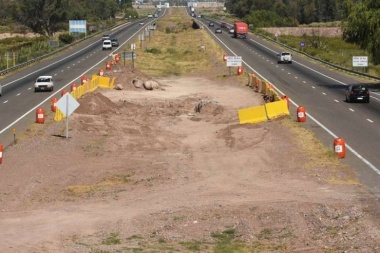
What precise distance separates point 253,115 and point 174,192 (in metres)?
20.9

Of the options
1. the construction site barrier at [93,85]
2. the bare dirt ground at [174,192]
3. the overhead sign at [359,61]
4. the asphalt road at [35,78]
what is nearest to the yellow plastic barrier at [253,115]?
the bare dirt ground at [174,192]

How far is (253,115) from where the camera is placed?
4934 centimetres

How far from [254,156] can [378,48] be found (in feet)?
120

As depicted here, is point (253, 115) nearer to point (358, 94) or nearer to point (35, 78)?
point (358, 94)

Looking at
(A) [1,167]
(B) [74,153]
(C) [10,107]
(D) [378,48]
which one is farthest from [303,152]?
(D) [378,48]

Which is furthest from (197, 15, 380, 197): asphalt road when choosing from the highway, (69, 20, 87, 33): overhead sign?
(69, 20, 87, 33): overhead sign

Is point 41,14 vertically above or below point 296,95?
below

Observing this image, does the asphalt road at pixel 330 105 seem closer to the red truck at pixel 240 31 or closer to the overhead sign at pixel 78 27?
the red truck at pixel 240 31

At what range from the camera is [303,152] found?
36.8m

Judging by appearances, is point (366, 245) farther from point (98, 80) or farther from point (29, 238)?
point (98, 80)

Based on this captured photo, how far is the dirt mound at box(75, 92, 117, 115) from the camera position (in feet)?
174

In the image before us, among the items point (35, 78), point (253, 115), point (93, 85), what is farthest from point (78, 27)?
point (253, 115)

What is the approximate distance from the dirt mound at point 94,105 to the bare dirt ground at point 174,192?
1.14 meters

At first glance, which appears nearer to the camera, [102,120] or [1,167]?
[1,167]
